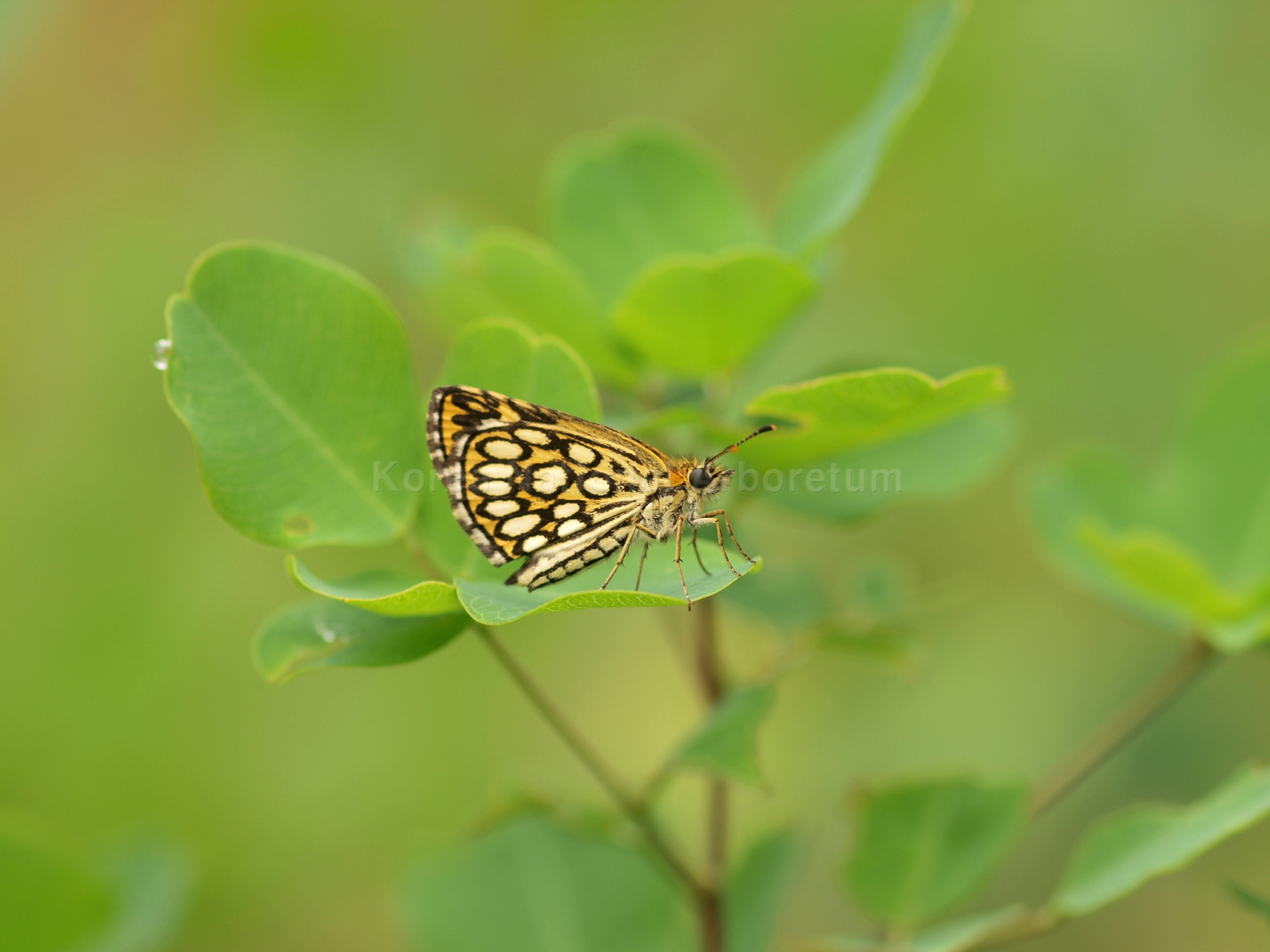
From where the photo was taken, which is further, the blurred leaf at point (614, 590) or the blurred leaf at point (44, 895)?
the blurred leaf at point (44, 895)

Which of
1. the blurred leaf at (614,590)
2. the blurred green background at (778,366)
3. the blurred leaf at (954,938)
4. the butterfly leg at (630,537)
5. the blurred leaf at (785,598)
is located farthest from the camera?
the blurred green background at (778,366)

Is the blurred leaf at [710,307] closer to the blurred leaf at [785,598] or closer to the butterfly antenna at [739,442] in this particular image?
the butterfly antenna at [739,442]

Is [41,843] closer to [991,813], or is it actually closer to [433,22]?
[991,813]

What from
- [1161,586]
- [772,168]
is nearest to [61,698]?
[1161,586]

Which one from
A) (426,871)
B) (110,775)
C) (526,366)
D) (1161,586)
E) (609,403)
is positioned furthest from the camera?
(110,775)

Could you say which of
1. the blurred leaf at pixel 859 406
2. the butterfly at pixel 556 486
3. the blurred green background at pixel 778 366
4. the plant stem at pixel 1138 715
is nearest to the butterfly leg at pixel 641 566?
the butterfly at pixel 556 486

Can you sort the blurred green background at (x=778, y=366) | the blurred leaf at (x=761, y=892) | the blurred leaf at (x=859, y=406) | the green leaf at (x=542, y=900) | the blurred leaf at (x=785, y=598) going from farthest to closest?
the blurred green background at (x=778, y=366) → the green leaf at (x=542, y=900) → the blurred leaf at (x=785, y=598) → the blurred leaf at (x=761, y=892) → the blurred leaf at (x=859, y=406)
